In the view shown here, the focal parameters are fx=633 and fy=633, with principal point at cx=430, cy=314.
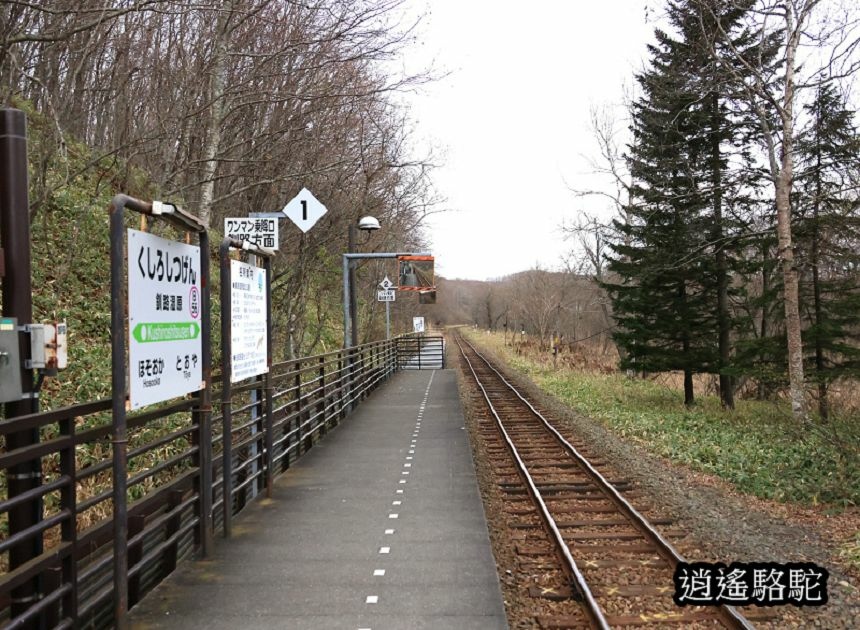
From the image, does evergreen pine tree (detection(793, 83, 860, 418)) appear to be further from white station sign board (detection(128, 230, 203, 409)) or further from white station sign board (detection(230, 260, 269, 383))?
white station sign board (detection(128, 230, 203, 409))

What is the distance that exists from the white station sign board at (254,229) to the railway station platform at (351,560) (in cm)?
280

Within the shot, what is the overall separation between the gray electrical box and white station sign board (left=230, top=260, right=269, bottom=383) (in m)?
2.40

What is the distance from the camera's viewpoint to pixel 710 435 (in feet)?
40.7

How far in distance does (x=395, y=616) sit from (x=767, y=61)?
51.1ft

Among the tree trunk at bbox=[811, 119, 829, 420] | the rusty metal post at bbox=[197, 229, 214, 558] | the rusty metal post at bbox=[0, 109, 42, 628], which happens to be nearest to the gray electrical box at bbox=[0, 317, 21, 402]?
the rusty metal post at bbox=[0, 109, 42, 628]

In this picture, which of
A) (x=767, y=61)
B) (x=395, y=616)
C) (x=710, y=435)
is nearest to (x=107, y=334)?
(x=395, y=616)

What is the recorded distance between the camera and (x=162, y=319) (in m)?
4.04

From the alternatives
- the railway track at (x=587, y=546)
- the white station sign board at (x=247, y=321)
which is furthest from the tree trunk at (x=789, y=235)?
the white station sign board at (x=247, y=321)

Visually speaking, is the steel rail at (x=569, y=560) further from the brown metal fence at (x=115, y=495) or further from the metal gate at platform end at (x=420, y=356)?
the metal gate at platform end at (x=420, y=356)

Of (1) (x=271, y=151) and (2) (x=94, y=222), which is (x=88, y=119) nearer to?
(2) (x=94, y=222)

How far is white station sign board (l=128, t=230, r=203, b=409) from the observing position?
12.1ft

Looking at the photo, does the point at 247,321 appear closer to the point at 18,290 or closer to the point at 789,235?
the point at 18,290

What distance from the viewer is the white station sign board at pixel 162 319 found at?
145 inches

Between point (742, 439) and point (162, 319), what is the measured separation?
11.2m
